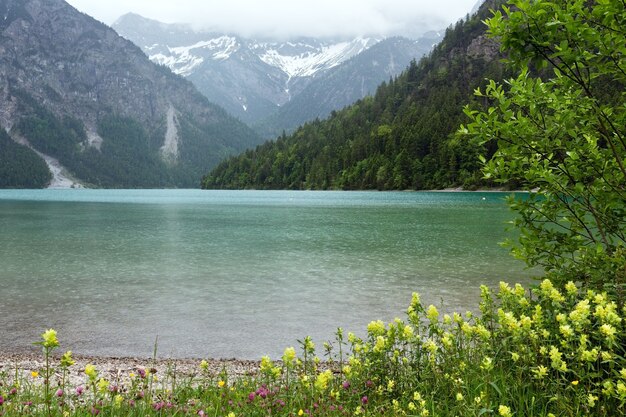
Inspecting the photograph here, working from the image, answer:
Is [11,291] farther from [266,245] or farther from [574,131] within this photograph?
[574,131]

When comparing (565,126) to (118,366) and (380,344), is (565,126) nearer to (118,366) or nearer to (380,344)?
(380,344)

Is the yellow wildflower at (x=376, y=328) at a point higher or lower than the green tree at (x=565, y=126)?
lower

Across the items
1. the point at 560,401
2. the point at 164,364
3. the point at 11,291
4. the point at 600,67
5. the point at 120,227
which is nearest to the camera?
the point at 560,401

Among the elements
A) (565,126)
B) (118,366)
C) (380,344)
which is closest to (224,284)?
(118,366)

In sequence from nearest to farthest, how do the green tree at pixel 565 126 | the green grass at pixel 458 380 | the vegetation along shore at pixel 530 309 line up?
the green grass at pixel 458 380
the vegetation along shore at pixel 530 309
the green tree at pixel 565 126

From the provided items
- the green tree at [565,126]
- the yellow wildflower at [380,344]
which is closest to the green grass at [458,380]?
the yellow wildflower at [380,344]

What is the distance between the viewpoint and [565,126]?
7.36 m

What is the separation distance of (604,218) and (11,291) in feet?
87.1

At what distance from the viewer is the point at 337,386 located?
8102 mm

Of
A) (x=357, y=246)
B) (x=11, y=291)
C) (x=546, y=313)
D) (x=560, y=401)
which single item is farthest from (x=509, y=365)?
(x=357, y=246)

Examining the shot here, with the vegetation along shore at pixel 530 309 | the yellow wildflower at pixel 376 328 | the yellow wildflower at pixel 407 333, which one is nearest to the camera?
the vegetation along shore at pixel 530 309

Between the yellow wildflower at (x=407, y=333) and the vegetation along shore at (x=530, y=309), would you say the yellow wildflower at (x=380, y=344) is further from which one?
the yellow wildflower at (x=407, y=333)

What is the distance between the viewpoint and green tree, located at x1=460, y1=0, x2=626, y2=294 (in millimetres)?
6559

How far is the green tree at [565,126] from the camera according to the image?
6.56m
